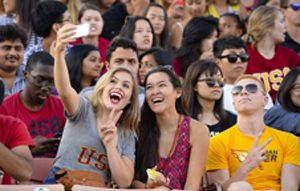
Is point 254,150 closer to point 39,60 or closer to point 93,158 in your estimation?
point 93,158

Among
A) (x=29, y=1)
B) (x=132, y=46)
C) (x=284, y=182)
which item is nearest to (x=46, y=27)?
(x=29, y=1)

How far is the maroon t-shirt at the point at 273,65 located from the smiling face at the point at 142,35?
3.85 feet

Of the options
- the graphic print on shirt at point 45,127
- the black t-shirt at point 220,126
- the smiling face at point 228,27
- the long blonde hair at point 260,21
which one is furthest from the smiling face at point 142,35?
the graphic print on shirt at point 45,127

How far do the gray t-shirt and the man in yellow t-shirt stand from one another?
782 millimetres

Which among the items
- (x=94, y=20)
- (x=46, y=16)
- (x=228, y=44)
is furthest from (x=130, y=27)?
(x=228, y=44)

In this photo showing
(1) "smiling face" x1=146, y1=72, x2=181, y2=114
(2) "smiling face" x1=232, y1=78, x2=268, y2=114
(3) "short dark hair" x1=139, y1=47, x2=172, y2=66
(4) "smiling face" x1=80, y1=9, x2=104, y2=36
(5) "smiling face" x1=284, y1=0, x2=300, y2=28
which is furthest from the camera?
(5) "smiling face" x1=284, y1=0, x2=300, y2=28

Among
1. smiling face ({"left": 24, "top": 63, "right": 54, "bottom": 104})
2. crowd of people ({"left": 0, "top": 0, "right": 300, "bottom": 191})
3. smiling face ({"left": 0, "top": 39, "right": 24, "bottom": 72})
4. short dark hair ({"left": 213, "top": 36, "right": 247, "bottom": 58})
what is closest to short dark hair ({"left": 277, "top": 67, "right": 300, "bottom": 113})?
crowd of people ({"left": 0, "top": 0, "right": 300, "bottom": 191})

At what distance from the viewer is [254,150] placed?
7.23 metres

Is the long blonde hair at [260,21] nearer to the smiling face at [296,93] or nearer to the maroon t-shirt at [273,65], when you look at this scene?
the maroon t-shirt at [273,65]

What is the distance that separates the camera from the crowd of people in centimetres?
714

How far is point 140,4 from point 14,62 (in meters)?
2.90

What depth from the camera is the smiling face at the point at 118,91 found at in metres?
7.29

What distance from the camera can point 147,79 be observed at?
7.67 m

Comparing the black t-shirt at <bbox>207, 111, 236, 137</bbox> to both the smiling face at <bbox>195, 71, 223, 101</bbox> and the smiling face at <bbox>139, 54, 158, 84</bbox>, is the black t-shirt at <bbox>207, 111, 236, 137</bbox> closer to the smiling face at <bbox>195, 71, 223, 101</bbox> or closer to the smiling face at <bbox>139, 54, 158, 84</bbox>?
the smiling face at <bbox>195, 71, 223, 101</bbox>
